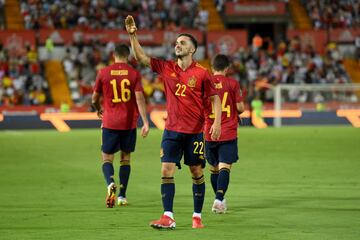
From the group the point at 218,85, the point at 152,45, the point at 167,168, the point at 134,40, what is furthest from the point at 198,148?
the point at 152,45

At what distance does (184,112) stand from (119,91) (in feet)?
8.89

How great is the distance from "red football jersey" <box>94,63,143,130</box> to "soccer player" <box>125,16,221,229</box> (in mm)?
2541

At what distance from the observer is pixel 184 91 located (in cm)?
1086

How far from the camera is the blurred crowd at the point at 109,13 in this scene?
1715 inches

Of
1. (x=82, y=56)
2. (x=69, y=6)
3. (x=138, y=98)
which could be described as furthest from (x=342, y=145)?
(x=69, y=6)

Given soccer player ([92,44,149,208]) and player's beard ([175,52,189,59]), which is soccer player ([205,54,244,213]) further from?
player's beard ([175,52,189,59])

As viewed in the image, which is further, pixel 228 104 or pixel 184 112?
pixel 228 104

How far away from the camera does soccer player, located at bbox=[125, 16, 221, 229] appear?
425 inches

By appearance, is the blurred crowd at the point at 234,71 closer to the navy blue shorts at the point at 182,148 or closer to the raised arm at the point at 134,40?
the navy blue shorts at the point at 182,148

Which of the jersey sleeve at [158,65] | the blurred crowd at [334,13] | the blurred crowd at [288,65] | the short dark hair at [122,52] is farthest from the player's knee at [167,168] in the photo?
the blurred crowd at [334,13]

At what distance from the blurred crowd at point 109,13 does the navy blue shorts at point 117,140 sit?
29906mm

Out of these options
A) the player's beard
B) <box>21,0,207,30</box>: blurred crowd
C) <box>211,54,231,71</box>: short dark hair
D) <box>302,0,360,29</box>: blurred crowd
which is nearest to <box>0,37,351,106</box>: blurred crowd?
<box>21,0,207,30</box>: blurred crowd

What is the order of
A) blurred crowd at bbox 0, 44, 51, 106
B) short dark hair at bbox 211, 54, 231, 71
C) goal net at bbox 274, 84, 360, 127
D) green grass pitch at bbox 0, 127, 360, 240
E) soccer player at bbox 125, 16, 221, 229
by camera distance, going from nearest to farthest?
green grass pitch at bbox 0, 127, 360, 240 → soccer player at bbox 125, 16, 221, 229 → short dark hair at bbox 211, 54, 231, 71 → goal net at bbox 274, 84, 360, 127 → blurred crowd at bbox 0, 44, 51, 106

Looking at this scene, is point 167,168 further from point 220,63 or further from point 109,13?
point 109,13
